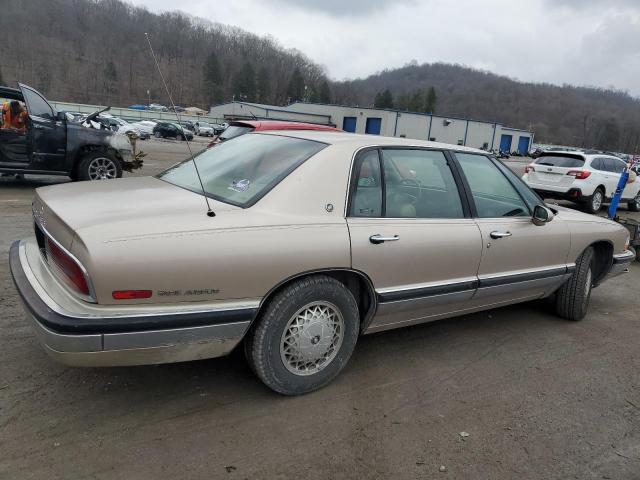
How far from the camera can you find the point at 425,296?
338 centimetres

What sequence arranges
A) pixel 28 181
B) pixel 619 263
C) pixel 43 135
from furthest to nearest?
pixel 28 181 → pixel 43 135 → pixel 619 263

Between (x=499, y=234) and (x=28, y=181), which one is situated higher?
(x=499, y=234)

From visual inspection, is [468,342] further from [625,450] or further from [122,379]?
[122,379]

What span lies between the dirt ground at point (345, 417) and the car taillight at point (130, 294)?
765 mm

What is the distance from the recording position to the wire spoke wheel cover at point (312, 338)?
2881mm

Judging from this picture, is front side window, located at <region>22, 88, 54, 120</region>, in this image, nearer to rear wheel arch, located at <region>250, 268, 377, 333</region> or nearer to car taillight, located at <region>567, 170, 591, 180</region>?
rear wheel arch, located at <region>250, 268, 377, 333</region>

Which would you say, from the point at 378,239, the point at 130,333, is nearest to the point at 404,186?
the point at 378,239

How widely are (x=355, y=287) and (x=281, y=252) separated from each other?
2.22 feet

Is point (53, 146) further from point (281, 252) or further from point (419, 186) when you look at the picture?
point (281, 252)

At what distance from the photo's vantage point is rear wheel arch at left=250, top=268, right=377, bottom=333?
2.77m

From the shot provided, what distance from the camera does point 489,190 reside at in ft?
12.9

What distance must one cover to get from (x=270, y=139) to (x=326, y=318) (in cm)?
141

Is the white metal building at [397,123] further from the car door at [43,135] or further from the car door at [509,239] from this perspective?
the car door at [509,239]

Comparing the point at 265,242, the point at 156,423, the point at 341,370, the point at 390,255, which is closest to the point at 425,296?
the point at 390,255
